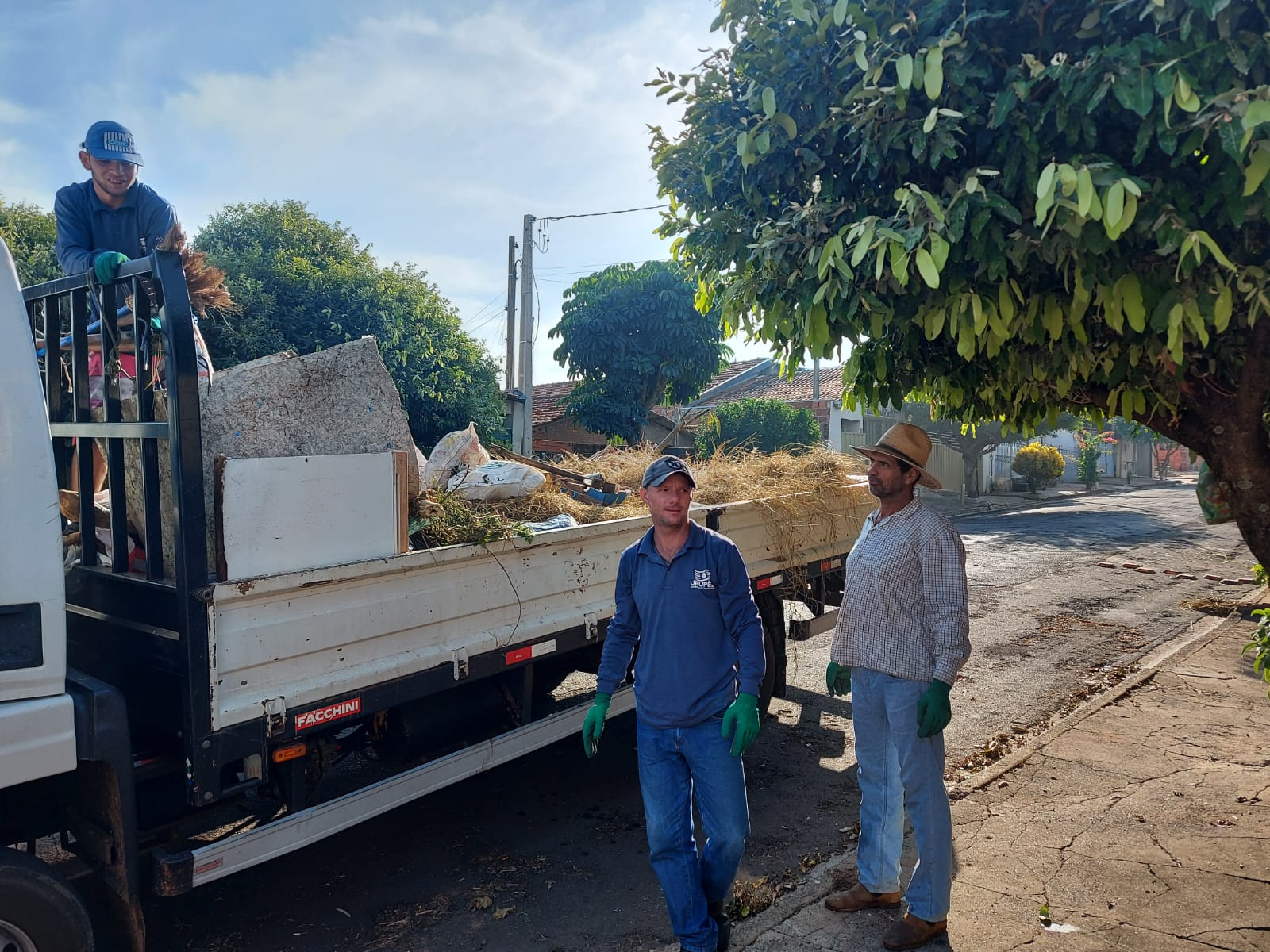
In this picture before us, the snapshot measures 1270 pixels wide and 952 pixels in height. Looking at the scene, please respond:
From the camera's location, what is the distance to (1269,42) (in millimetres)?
2211

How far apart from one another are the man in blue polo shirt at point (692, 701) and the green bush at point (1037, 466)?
94.0ft

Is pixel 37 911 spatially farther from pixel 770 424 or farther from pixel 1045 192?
pixel 770 424

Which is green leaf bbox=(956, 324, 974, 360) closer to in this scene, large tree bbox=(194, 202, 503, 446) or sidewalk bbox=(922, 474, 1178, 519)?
large tree bbox=(194, 202, 503, 446)

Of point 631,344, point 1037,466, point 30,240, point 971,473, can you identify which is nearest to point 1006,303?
point 30,240

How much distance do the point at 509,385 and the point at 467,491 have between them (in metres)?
13.6

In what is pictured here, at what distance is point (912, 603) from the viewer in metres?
3.50

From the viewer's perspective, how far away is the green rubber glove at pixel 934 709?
3316 millimetres

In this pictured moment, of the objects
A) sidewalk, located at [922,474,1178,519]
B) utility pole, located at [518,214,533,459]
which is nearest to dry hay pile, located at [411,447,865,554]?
utility pole, located at [518,214,533,459]

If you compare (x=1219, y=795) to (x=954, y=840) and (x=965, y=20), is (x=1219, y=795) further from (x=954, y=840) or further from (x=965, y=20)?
(x=965, y=20)

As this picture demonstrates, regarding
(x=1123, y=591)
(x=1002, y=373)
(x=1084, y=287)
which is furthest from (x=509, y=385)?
(x=1084, y=287)

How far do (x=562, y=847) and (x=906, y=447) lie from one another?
2.55m

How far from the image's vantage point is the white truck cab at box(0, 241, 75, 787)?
268cm

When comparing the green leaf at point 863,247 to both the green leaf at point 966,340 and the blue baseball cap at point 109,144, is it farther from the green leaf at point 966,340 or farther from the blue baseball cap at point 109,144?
the blue baseball cap at point 109,144

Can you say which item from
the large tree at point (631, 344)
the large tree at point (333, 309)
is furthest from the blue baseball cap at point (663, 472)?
the large tree at point (631, 344)
